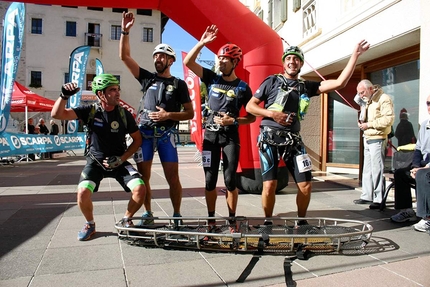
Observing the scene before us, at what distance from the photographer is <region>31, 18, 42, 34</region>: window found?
111 ft

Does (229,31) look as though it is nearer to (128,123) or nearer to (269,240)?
(128,123)

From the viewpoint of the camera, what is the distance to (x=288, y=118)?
11.9ft

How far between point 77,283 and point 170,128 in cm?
193

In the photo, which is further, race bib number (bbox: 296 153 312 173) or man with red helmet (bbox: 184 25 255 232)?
man with red helmet (bbox: 184 25 255 232)

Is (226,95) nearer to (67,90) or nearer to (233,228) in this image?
(233,228)

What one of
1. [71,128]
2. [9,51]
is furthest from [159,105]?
[71,128]

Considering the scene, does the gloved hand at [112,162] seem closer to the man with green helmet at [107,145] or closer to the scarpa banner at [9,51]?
the man with green helmet at [107,145]

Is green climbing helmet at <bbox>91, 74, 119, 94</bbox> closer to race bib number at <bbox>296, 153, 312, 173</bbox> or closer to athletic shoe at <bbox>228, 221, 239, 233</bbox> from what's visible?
athletic shoe at <bbox>228, 221, 239, 233</bbox>

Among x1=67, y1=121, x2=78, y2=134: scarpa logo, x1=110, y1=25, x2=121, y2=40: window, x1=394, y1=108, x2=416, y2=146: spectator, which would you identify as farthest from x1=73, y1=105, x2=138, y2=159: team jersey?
x1=110, y1=25, x2=121, y2=40: window

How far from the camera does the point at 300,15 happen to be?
996cm

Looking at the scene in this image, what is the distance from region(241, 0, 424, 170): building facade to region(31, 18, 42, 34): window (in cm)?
2953

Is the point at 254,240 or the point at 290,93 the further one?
the point at 290,93

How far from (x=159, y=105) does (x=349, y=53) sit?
16.8ft

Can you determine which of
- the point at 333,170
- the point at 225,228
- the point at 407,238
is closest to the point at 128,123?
the point at 225,228
